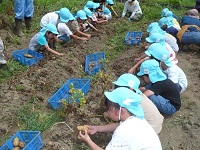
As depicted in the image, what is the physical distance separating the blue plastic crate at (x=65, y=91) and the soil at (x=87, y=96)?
0.20 metres

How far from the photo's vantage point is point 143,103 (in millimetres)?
3896

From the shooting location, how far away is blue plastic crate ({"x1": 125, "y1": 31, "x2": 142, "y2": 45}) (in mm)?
8148

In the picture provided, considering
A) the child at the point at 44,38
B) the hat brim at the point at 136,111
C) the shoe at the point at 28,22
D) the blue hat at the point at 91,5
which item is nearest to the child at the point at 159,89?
the hat brim at the point at 136,111

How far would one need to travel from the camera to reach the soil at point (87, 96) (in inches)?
170

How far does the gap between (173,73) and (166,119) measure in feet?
2.55

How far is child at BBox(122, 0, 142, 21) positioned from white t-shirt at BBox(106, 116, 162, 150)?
798cm

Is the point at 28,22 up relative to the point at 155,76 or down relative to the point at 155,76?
down

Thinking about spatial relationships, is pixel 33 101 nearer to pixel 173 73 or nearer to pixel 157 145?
pixel 173 73

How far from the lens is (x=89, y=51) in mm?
7355

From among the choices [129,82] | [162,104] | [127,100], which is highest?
[127,100]

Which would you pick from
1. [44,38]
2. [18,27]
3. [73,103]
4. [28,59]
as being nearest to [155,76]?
[73,103]

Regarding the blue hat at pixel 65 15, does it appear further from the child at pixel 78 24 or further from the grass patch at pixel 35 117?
the grass patch at pixel 35 117

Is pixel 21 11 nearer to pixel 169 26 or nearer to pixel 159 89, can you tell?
pixel 169 26

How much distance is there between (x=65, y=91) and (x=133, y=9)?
20.3ft
